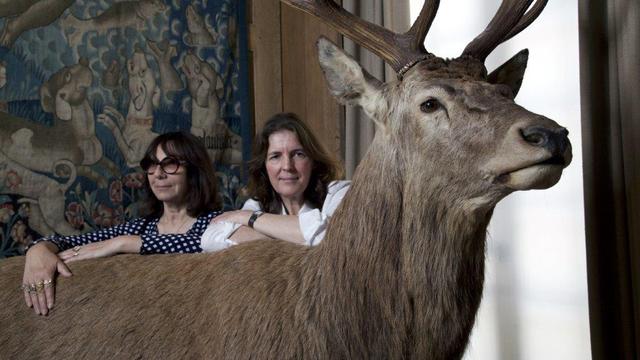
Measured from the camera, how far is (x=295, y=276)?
1.62 metres

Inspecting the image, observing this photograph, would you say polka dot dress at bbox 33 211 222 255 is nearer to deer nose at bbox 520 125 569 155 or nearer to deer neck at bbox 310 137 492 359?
deer neck at bbox 310 137 492 359

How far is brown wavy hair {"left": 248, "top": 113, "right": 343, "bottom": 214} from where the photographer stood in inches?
97.0

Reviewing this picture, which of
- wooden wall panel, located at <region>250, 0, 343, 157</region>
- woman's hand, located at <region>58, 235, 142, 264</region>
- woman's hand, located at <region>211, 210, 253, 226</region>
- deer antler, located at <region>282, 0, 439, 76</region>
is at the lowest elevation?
woman's hand, located at <region>58, 235, 142, 264</region>

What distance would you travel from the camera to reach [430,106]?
4.93 ft

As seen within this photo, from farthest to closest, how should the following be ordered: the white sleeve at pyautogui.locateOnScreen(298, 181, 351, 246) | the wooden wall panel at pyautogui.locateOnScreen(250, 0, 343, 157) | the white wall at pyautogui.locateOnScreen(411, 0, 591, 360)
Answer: the wooden wall panel at pyautogui.locateOnScreen(250, 0, 343, 157) < the white wall at pyautogui.locateOnScreen(411, 0, 591, 360) < the white sleeve at pyautogui.locateOnScreen(298, 181, 351, 246)

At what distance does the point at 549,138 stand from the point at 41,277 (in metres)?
1.42

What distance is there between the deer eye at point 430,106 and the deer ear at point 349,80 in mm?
166

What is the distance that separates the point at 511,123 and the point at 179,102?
6.99 feet

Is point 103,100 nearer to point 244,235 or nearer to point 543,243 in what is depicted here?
point 244,235

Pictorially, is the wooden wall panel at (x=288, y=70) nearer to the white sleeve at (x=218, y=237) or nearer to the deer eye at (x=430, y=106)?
the white sleeve at (x=218, y=237)

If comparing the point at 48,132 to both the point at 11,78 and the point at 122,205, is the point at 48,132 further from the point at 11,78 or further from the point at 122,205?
the point at 122,205

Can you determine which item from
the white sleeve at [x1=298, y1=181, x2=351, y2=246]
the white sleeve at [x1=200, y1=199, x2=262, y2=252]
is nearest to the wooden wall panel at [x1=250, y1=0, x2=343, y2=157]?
the white sleeve at [x1=298, y1=181, x2=351, y2=246]

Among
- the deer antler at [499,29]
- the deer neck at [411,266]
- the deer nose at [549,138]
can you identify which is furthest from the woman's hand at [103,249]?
the deer nose at [549,138]

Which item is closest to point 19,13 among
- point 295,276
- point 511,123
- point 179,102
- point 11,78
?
point 11,78
